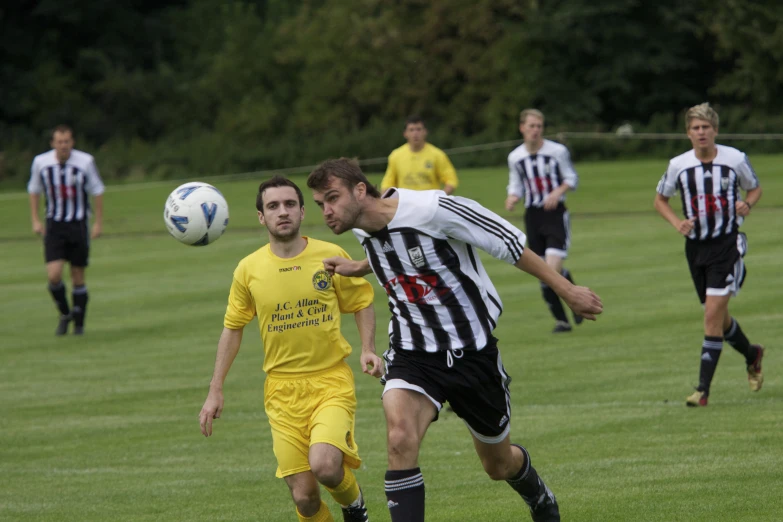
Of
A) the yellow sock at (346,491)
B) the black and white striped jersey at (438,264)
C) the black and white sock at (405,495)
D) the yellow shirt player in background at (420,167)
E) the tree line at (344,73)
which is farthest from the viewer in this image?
the tree line at (344,73)

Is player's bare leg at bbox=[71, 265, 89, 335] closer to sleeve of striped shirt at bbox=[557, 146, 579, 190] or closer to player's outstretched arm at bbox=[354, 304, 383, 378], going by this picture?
sleeve of striped shirt at bbox=[557, 146, 579, 190]

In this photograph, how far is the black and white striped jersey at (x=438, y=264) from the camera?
595 centimetres

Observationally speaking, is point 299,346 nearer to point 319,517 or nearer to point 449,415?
point 319,517

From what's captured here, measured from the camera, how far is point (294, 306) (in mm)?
6488

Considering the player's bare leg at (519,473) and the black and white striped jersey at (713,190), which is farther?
the black and white striped jersey at (713,190)

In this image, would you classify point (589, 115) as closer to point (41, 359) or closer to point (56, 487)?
point (41, 359)

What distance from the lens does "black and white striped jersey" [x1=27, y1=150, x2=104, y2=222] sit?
15.5 metres

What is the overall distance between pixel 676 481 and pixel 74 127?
58.9 metres

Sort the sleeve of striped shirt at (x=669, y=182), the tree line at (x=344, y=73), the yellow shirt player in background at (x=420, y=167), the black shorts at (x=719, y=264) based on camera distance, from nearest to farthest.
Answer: the black shorts at (x=719, y=264), the sleeve of striped shirt at (x=669, y=182), the yellow shirt player in background at (x=420, y=167), the tree line at (x=344, y=73)

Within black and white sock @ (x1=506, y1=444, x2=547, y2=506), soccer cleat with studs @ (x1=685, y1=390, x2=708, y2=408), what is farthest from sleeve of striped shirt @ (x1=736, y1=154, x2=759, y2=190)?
black and white sock @ (x1=506, y1=444, x2=547, y2=506)

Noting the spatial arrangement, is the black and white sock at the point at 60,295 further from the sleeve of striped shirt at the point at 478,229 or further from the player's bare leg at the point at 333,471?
the sleeve of striped shirt at the point at 478,229

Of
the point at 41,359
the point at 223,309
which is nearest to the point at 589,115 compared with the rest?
the point at 223,309

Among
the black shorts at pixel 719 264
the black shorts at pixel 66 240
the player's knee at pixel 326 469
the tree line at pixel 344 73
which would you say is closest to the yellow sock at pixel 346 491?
the player's knee at pixel 326 469

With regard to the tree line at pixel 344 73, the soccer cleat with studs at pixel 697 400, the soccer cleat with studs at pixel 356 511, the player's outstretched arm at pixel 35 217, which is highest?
the tree line at pixel 344 73
